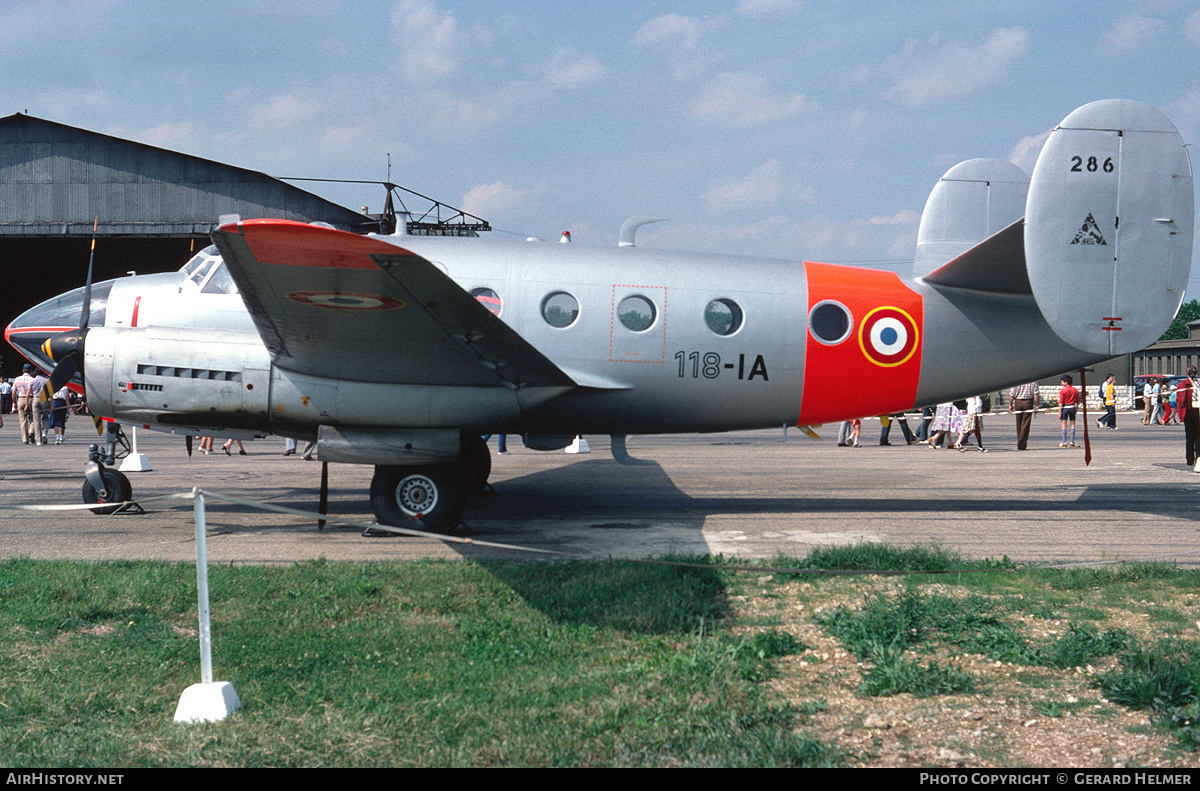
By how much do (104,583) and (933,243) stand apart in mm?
11951

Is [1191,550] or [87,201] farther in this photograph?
[87,201]

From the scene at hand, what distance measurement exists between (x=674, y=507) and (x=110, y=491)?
26.8ft

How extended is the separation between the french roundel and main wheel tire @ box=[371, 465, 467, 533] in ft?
19.2

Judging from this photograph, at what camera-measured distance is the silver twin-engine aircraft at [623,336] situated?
10078 millimetres

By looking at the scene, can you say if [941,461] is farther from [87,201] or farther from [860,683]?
[87,201]

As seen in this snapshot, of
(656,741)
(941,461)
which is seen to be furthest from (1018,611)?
(941,461)

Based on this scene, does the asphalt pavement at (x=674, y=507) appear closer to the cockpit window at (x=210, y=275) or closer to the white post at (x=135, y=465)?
the white post at (x=135, y=465)

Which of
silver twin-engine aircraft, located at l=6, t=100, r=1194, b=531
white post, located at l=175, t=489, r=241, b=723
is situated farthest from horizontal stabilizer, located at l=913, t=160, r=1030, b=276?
white post, located at l=175, t=489, r=241, b=723

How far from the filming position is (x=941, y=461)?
2023 centimetres

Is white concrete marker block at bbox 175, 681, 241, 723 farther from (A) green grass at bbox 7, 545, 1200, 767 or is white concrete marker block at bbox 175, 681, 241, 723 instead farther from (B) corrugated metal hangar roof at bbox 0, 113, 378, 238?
(B) corrugated metal hangar roof at bbox 0, 113, 378, 238

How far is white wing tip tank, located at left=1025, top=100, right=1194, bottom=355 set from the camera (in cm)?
1043

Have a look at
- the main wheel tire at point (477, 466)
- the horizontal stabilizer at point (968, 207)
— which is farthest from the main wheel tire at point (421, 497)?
the horizontal stabilizer at point (968, 207)

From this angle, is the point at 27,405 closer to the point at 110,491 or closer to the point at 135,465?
the point at 135,465

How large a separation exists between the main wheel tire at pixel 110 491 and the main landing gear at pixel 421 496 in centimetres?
400
